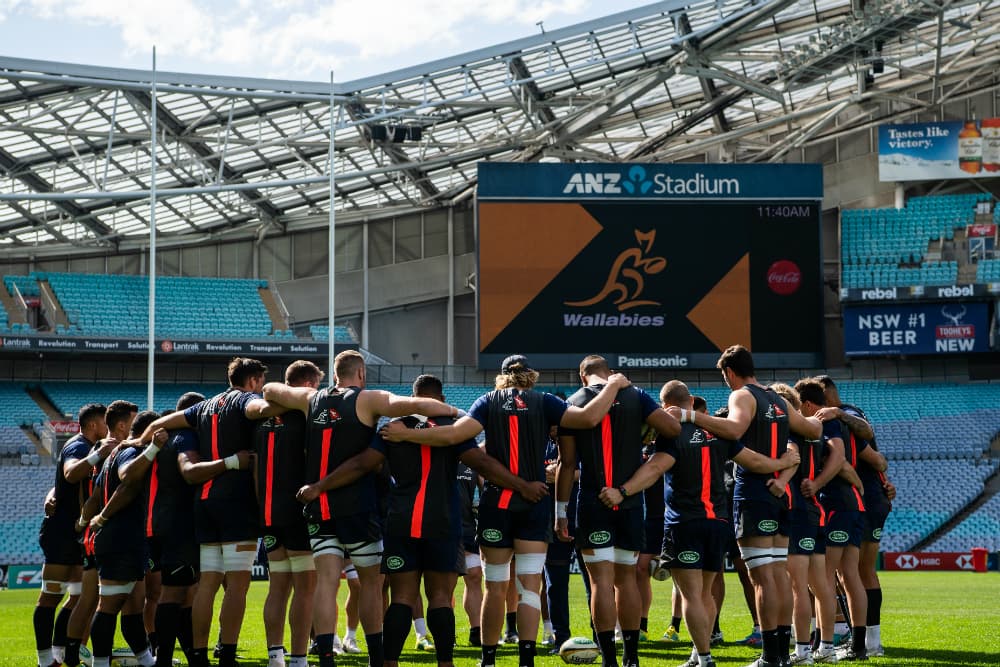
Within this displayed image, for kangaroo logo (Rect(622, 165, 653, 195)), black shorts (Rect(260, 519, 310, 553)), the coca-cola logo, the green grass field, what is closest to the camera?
black shorts (Rect(260, 519, 310, 553))

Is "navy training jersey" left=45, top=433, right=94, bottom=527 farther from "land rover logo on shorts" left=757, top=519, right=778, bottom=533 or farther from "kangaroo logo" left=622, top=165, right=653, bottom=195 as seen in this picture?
"kangaroo logo" left=622, top=165, right=653, bottom=195

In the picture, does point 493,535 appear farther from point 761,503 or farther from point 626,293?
point 626,293

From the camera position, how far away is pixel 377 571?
817cm

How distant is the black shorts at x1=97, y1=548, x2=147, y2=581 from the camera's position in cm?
889

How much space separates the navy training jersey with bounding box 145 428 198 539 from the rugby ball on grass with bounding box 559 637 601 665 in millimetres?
3037

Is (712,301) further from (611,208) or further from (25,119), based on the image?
(25,119)

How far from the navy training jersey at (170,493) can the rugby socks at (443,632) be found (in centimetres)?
212

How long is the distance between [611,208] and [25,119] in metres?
16.1

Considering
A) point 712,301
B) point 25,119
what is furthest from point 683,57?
point 25,119

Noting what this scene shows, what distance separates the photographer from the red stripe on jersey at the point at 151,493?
28.9 ft

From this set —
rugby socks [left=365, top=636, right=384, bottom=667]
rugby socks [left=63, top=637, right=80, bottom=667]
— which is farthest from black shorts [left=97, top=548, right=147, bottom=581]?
rugby socks [left=365, top=636, right=384, bottom=667]

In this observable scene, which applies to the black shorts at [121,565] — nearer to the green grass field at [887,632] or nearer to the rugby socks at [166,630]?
the rugby socks at [166,630]

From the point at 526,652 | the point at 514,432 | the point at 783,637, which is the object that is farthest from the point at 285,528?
the point at 783,637

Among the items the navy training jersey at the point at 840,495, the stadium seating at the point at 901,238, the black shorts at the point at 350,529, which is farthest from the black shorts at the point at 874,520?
the stadium seating at the point at 901,238
